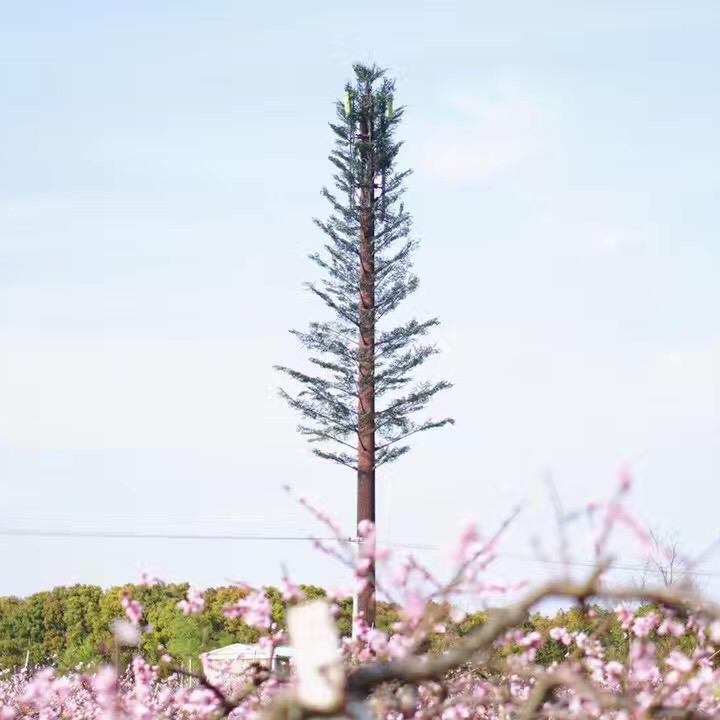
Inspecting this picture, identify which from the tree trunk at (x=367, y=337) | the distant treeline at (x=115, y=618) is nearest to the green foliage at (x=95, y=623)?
the distant treeline at (x=115, y=618)

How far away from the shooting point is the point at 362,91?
23406 millimetres

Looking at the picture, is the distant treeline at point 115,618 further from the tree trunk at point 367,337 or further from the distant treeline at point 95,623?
the tree trunk at point 367,337

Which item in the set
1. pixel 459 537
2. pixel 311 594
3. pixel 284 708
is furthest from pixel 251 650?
pixel 284 708

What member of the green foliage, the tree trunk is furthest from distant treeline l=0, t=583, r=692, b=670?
the tree trunk

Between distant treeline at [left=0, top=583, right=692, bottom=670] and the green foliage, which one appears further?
the green foliage

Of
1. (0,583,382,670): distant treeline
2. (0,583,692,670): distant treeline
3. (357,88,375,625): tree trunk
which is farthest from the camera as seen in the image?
(357,88,375,625): tree trunk

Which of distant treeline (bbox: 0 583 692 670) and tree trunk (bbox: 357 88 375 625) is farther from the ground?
tree trunk (bbox: 357 88 375 625)

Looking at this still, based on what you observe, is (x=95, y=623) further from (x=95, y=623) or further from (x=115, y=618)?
(x=115, y=618)

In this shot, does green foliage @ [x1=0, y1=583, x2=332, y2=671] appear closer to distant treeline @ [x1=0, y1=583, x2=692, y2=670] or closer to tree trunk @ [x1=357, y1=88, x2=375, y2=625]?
distant treeline @ [x1=0, y1=583, x2=692, y2=670]

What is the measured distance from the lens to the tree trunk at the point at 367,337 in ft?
71.5

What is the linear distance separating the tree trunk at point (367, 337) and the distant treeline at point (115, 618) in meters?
2.27

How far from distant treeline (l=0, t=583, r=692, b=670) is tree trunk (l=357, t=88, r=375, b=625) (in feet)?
7.43

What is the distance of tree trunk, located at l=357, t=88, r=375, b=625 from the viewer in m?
21.8

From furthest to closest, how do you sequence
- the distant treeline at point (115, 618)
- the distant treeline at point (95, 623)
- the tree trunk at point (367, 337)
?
the tree trunk at point (367, 337) < the distant treeline at point (95, 623) < the distant treeline at point (115, 618)
